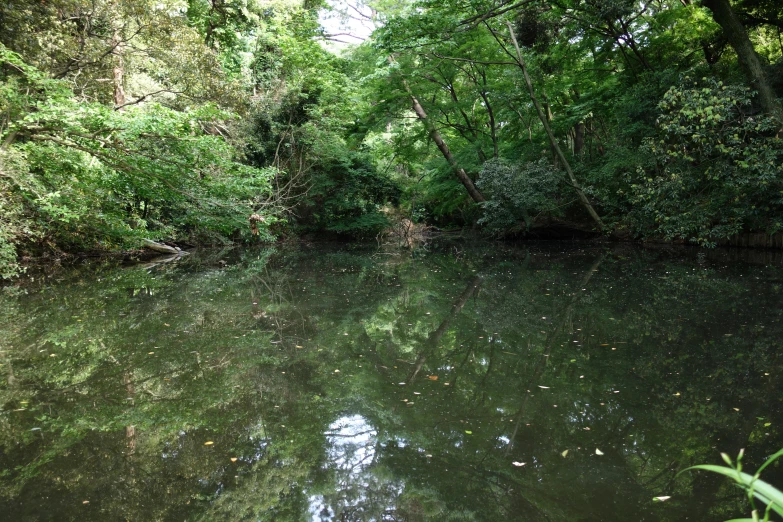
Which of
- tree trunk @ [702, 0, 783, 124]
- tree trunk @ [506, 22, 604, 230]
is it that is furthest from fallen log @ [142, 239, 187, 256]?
tree trunk @ [702, 0, 783, 124]

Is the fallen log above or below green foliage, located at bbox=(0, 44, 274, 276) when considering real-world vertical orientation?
below

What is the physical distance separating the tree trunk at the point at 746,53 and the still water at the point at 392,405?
447cm

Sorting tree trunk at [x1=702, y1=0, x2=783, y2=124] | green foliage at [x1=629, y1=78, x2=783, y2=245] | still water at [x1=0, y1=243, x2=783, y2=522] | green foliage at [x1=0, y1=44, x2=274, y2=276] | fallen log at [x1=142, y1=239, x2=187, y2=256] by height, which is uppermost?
tree trunk at [x1=702, y1=0, x2=783, y2=124]

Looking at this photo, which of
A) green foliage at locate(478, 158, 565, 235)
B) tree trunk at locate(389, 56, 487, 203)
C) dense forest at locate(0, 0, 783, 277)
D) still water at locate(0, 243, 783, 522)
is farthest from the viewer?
tree trunk at locate(389, 56, 487, 203)

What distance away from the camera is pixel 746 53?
35.6 ft

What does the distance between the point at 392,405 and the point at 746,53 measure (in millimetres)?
11652

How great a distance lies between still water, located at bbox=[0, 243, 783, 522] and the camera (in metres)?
2.86

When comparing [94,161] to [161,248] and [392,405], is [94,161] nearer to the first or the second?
[161,248]

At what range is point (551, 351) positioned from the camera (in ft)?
17.6

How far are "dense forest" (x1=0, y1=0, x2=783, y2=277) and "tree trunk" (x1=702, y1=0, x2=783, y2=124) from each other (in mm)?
40

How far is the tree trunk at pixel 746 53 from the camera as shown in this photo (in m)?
10.5

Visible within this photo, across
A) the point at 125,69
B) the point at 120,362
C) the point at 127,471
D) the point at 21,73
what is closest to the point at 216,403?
the point at 127,471

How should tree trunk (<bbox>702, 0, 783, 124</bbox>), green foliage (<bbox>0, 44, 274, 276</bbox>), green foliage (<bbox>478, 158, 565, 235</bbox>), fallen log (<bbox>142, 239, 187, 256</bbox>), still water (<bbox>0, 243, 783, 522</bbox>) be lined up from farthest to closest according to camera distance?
1. green foliage (<bbox>478, 158, 565, 235</bbox>)
2. fallen log (<bbox>142, 239, 187, 256</bbox>)
3. tree trunk (<bbox>702, 0, 783, 124</bbox>)
4. green foliage (<bbox>0, 44, 274, 276</bbox>)
5. still water (<bbox>0, 243, 783, 522</bbox>)

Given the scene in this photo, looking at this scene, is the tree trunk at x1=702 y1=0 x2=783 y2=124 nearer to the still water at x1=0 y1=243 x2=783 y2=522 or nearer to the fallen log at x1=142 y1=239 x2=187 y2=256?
the still water at x1=0 y1=243 x2=783 y2=522
